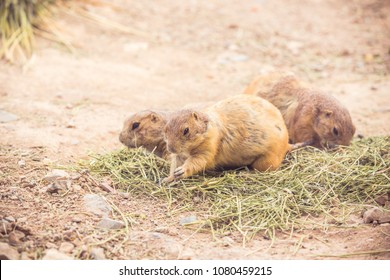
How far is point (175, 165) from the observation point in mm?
4871

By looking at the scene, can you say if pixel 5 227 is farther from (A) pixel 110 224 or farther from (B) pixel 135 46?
(B) pixel 135 46

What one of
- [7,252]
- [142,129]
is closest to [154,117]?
[142,129]

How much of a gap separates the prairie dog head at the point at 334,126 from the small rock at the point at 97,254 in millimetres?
3105

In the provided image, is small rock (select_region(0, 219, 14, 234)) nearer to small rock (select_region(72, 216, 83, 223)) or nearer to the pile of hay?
small rock (select_region(72, 216, 83, 223))

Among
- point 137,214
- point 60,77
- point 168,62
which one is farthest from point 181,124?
point 168,62

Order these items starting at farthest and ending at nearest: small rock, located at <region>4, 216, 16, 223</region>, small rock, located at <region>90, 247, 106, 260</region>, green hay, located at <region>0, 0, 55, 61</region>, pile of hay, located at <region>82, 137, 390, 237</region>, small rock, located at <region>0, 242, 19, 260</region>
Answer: green hay, located at <region>0, 0, 55, 61</region> < pile of hay, located at <region>82, 137, 390, 237</region> < small rock, located at <region>4, 216, 16, 223</region> < small rock, located at <region>90, 247, 106, 260</region> < small rock, located at <region>0, 242, 19, 260</region>

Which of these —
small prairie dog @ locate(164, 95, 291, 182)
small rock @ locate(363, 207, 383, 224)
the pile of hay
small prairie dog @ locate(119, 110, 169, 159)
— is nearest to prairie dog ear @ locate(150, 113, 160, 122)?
small prairie dog @ locate(119, 110, 169, 159)

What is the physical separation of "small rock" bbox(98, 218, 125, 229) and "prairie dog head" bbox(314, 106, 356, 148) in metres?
2.77

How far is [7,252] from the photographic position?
11.3ft

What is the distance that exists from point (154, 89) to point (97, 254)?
13.8ft

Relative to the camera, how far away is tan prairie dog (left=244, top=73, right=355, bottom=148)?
5.74 metres

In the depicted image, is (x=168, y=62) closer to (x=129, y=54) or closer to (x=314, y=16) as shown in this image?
(x=129, y=54)

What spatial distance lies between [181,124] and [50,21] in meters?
5.43

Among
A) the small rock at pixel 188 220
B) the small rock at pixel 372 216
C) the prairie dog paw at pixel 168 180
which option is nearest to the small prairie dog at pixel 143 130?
the prairie dog paw at pixel 168 180
